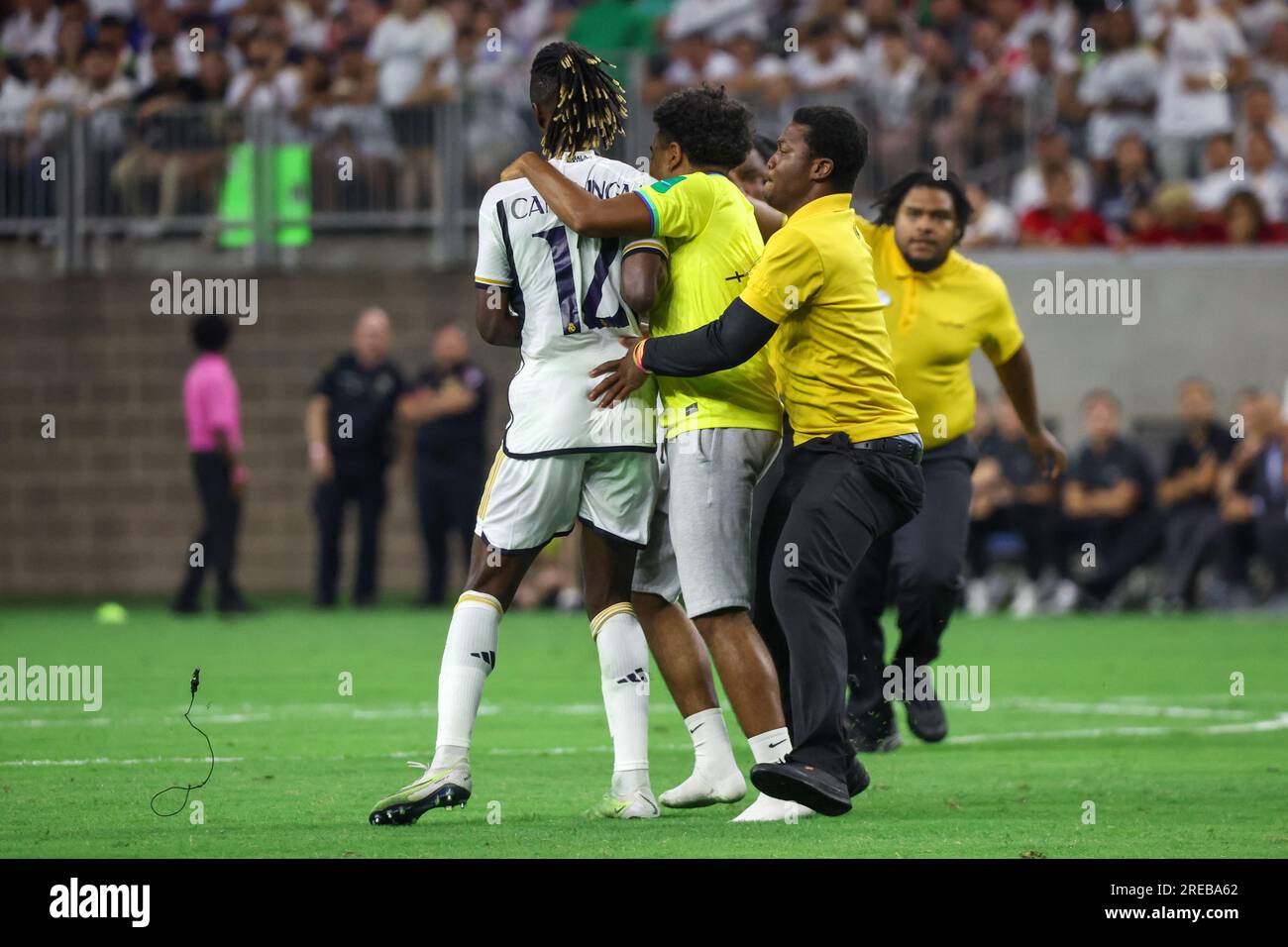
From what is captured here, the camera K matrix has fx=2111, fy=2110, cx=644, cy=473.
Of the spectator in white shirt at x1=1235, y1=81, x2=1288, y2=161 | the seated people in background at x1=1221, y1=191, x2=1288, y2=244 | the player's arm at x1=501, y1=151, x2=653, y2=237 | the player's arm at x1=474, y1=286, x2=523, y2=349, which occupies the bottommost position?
the player's arm at x1=474, y1=286, x2=523, y2=349

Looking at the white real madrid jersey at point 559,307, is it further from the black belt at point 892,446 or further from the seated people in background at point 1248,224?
the seated people in background at point 1248,224

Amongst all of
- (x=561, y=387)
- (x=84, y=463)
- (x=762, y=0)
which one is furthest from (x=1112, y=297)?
(x=561, y=387)

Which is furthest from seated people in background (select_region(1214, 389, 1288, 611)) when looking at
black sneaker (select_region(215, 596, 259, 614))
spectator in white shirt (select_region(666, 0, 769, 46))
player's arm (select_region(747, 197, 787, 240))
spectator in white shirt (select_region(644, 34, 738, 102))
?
player's arm (select_region(747, 197, 787, 240))

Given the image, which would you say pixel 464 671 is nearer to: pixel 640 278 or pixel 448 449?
pixel 640 278

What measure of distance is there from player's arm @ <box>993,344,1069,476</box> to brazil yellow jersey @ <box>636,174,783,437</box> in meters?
2.58

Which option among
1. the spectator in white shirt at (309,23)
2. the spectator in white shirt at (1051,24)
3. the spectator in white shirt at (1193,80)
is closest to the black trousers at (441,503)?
the spectator in white shirt at (309,23)

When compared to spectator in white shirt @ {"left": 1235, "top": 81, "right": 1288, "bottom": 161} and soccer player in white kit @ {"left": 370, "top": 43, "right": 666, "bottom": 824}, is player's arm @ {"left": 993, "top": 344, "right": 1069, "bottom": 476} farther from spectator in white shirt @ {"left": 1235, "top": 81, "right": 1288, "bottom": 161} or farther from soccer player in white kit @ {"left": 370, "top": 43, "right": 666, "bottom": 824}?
spectator in white shirt @ {"left": 1235, "top": 81, "right": 1288, "bottom": 161}

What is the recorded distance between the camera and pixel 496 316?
23.6ft

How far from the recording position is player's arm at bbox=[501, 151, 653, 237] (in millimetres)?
6914

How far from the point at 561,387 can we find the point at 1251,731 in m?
4.56

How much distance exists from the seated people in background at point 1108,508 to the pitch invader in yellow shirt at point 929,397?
9096 millimetres

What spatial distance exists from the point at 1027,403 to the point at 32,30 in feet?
52.7

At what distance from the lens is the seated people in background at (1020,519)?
18672 millimetres
